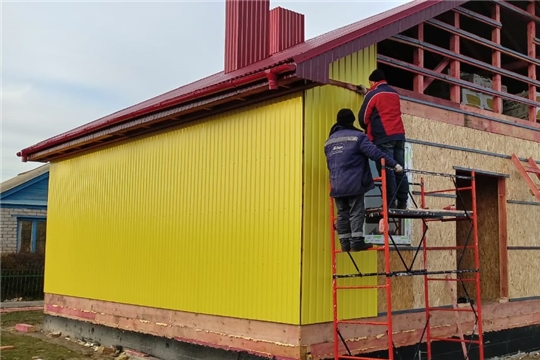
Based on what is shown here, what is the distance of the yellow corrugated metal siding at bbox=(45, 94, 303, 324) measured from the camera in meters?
7.93

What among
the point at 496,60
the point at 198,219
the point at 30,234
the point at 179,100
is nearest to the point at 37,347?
the point at 198,219

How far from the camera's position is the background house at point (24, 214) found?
23891 millimetres

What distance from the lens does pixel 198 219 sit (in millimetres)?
9477

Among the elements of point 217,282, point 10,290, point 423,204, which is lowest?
point 10,290

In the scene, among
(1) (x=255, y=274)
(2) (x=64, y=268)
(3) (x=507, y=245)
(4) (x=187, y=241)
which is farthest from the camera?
(2) (x=64, y=268)

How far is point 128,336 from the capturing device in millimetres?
10883

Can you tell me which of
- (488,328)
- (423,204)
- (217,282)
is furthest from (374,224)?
(488,328)

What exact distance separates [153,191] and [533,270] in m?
7.15

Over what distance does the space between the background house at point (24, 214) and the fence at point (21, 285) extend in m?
2.75

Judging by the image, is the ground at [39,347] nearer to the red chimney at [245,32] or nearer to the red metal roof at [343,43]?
the red metal roof at [343,43]

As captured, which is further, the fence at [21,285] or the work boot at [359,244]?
the fence at [21,285]

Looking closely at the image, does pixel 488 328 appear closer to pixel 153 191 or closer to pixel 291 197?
pixel 291 197

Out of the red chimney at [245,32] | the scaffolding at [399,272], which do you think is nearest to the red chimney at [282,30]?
the red chimney at [245,32]

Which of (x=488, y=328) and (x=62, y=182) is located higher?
(x=62, y=182)
